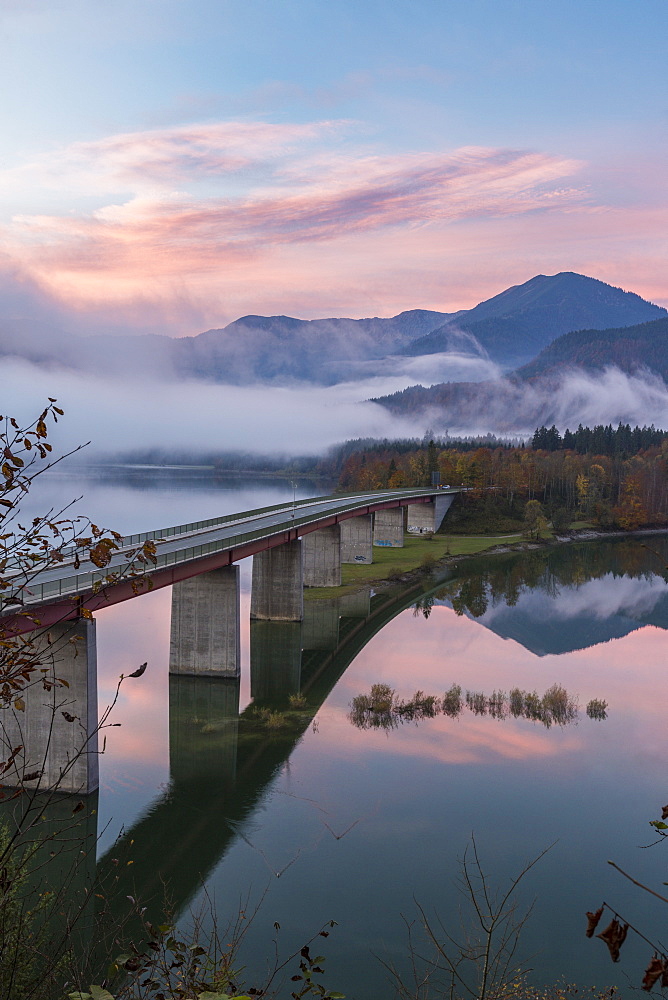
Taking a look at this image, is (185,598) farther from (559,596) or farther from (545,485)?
(545,485)

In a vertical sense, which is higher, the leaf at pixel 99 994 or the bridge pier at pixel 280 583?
the leaf at pixel 99 994

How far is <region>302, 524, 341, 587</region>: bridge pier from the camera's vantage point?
241ft

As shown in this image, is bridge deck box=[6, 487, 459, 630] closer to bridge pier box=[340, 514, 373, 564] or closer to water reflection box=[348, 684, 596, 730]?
bridge pier box=[340, 514, 373, 564]

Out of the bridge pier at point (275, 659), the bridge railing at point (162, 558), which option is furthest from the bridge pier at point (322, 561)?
the bridge pier at point (275, 659)

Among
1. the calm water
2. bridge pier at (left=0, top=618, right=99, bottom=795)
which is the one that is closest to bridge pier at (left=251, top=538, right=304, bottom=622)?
the calm water

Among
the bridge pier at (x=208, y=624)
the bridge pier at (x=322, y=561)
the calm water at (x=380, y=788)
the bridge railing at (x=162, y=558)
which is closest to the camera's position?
the calm water at (x=380, y=788)

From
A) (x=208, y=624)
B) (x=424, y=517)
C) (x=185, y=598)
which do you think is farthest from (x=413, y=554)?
(x=185, y=598)

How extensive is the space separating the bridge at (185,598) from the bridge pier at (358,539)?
0.35ft

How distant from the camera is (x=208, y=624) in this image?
148 ft

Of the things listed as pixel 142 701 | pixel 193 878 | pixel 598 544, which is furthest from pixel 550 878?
pixel 598 544

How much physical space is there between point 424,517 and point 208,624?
7175 centimetres

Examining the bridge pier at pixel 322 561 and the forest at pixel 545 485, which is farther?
the forest at pixel 545 485

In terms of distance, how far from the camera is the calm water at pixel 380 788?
22.5 metres

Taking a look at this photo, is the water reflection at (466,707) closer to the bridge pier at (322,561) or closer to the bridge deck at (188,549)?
the bridge deck at (188,549)
